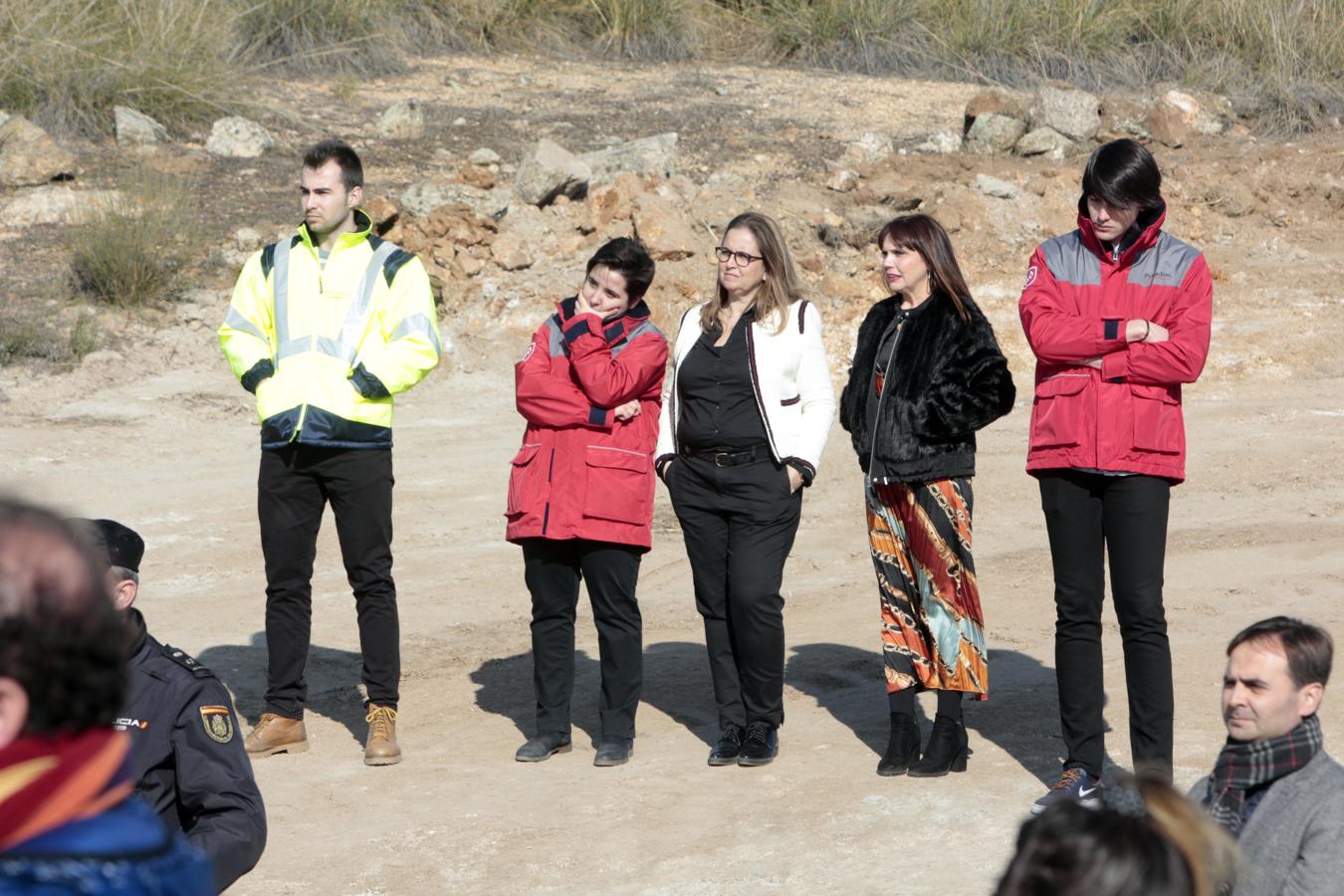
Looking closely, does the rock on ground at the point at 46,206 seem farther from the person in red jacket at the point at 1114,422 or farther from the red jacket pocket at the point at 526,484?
the person in red jacket at the point at 1114,422

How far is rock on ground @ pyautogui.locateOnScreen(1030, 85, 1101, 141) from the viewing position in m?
17.3

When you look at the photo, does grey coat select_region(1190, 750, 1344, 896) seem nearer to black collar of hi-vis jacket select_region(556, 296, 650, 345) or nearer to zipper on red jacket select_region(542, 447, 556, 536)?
zipper on red jacket select_region(542, 447, 556, 536)

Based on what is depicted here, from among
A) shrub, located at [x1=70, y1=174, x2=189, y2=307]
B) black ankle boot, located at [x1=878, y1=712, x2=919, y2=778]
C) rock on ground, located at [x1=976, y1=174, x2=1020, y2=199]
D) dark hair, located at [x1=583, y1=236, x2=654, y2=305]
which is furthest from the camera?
rock on ground, located at [x1=976, y1=174, x2=1020, y2=199]

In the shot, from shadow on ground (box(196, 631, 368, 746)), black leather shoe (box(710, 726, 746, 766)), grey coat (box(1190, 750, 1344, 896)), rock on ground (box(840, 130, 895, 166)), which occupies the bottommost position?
shadow on ground (box(196, 631, 368, 746))

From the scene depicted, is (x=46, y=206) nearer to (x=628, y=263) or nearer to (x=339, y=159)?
(x=339, y=159)

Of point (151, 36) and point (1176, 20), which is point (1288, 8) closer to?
point (1176, 20)

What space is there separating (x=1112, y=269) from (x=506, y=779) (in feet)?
8.60

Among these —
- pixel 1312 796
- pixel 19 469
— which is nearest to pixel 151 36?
pixel 19 469

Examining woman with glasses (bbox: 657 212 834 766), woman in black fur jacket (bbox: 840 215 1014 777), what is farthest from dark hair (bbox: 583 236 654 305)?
woman in black fur jacket (bbox: 840 215 1014 777)

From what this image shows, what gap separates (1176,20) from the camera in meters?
20.5

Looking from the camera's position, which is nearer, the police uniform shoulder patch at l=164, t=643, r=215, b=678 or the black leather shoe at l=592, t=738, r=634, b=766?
the police uniform shoulder patch at l=164, t=643, r=215, b=678

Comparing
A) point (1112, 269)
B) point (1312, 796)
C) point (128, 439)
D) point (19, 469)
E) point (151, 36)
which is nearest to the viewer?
point (1312, 796)

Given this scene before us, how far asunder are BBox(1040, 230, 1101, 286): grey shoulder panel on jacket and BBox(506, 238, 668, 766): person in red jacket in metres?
1.39

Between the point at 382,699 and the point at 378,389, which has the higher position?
the point at 378,389
